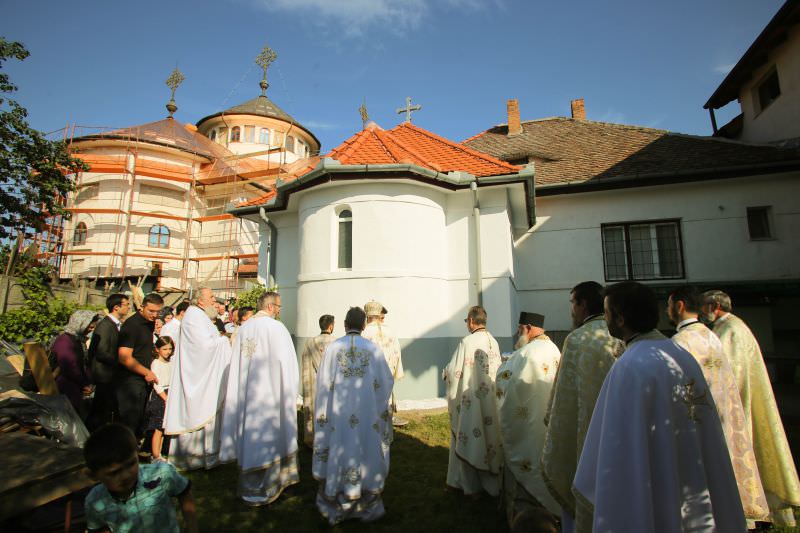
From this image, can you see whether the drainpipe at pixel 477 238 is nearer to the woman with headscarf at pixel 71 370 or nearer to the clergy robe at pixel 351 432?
the clergy robe at pixel 351 432

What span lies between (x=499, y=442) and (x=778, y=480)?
2.70 metres

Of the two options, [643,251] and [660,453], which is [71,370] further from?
[643,251]

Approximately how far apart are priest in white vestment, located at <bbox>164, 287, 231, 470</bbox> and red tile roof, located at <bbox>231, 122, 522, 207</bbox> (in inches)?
239

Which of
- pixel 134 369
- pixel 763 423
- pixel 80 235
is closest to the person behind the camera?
pixel 763 423

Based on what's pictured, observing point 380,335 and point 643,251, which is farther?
point 643,251

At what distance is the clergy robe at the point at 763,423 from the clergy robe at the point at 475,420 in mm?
2430

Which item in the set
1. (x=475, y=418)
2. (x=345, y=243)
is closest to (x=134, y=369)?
(x=475, y=418)

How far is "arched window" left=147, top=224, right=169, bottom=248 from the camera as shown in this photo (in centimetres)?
2636

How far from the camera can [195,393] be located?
5.30 meters

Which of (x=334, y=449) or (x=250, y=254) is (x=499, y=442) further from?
(x=250, y=254)

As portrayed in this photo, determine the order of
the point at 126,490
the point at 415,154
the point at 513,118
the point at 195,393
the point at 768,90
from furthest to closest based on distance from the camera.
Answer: the point at 513,118 < the point at 768,90 < the point at 415,154 < the point at 195,393 < the point at 126,490

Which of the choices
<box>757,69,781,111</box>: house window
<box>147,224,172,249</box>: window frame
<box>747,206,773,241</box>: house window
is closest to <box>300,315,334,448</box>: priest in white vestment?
<box>747,206,773,241</box>: house window

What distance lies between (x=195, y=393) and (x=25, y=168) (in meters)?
21.9

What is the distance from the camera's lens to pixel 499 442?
464 centimetres
